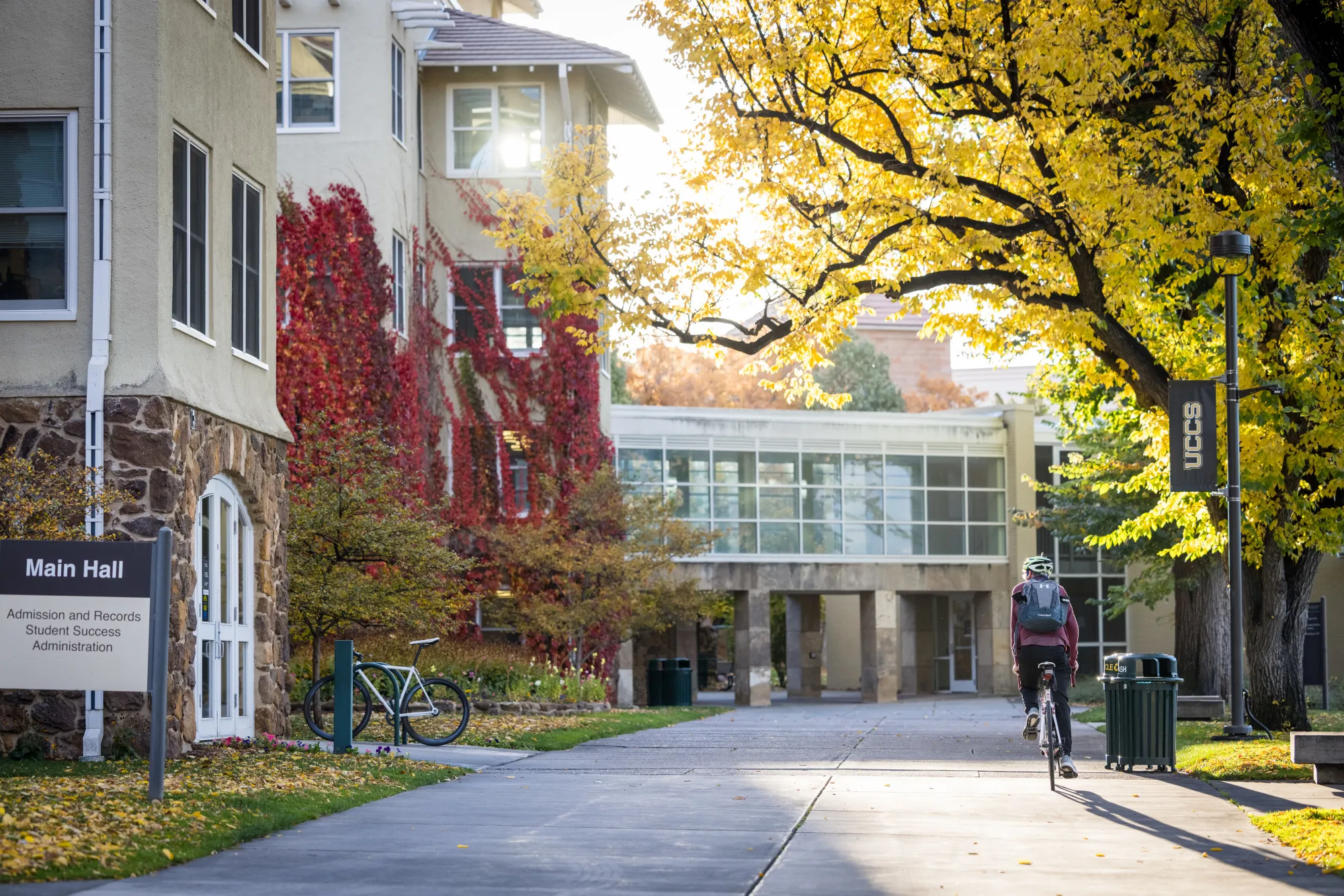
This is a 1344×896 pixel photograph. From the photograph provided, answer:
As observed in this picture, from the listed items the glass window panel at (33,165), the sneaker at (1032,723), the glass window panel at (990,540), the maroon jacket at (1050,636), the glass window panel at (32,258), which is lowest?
the sneaker at (1032,723)

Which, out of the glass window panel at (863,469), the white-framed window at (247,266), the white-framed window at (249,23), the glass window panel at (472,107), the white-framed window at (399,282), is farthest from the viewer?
the glass window panel at (863,469)

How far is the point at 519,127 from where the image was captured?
1184 inches

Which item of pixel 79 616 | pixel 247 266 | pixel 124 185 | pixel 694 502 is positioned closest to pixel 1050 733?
pixel 79 616

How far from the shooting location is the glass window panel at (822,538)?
131 feet

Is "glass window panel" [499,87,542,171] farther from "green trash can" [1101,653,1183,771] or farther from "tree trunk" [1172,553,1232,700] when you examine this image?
"green trash can" [1101,653,1183,771]

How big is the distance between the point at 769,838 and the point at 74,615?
A: 438 centimetres

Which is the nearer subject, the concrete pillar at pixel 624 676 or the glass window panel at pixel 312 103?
the glass window panel at pixel 312 103

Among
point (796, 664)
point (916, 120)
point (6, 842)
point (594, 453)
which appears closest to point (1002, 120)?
point (916, 120)

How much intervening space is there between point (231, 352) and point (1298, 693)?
12014 millimetres

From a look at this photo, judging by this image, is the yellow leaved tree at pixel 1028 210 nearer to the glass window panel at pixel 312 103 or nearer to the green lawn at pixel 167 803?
the green lawn at pixel 167 803

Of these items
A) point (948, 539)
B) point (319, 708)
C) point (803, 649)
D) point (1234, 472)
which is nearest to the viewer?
point (1234, 472)

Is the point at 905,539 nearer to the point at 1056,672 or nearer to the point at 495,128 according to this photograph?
the point at 495,128

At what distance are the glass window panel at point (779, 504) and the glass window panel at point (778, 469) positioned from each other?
224 mm

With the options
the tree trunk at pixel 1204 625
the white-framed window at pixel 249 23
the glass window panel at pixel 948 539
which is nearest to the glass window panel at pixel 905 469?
the glass window panel at pixel 948 539
